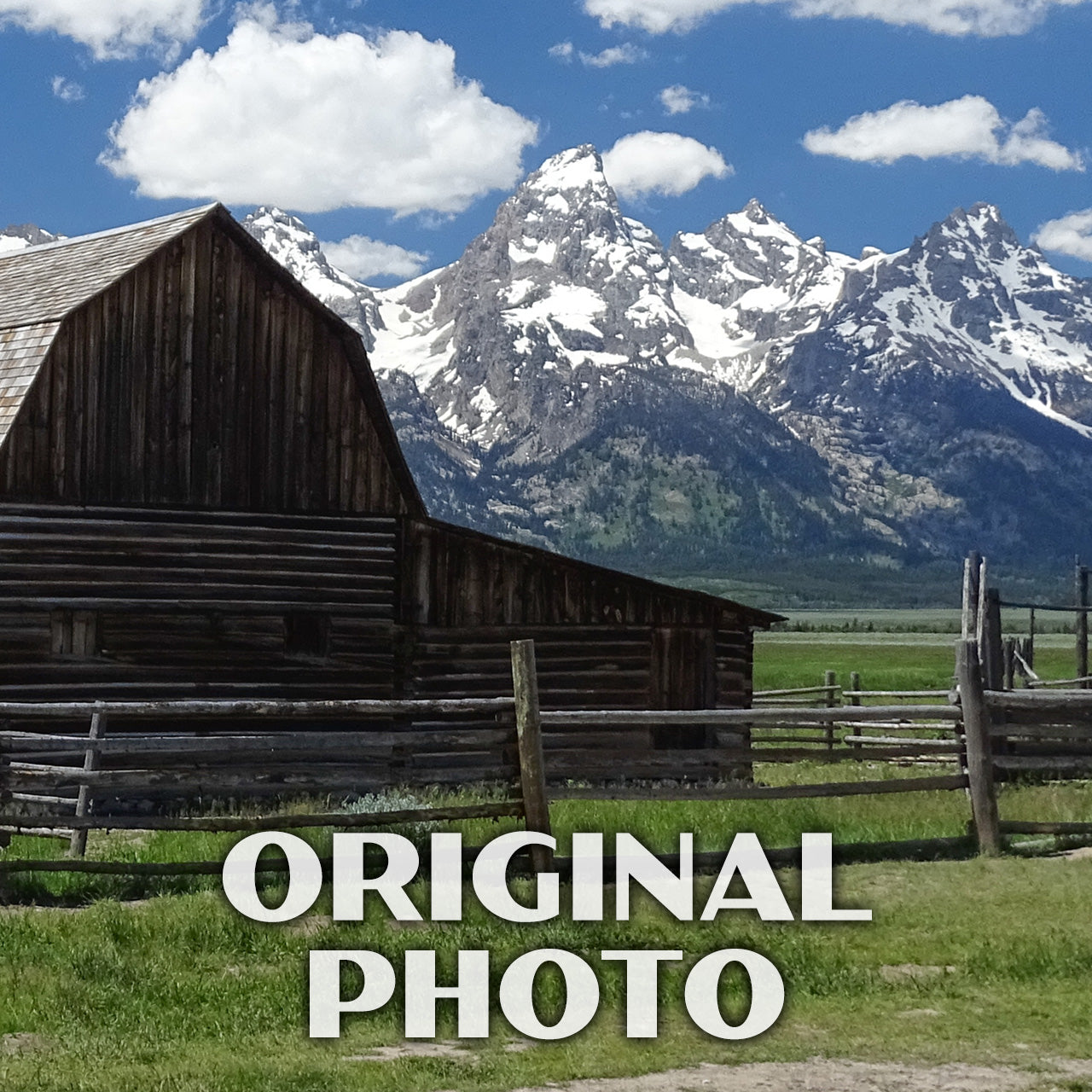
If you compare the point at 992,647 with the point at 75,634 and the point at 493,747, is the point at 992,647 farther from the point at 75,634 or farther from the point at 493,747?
the point at 75,634

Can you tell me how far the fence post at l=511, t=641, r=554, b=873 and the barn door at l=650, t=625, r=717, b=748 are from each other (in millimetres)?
14160

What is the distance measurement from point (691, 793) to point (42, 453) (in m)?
11.9

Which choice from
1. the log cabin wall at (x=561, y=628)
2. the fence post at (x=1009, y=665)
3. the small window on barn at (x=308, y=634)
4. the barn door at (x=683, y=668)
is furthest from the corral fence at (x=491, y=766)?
the fence post at (x=1009, y=665)

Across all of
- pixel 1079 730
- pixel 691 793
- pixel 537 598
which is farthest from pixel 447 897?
pixel 537 598

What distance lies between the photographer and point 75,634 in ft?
75.2

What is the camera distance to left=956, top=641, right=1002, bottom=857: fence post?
14523mm

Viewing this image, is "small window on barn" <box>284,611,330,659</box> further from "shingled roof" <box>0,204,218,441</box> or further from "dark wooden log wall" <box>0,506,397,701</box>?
"shingled roof" <box>0,204,218,441</box>

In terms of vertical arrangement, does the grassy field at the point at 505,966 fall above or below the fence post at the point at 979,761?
below

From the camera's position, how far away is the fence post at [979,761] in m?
14.5

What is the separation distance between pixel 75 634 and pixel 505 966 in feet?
47.1

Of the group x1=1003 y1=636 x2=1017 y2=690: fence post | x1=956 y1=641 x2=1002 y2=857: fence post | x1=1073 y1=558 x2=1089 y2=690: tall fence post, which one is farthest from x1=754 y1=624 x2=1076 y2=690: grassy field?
x1=956 y1=641 x2=1002 y2=857: fence post

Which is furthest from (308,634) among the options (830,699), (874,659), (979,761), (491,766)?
(874,659)

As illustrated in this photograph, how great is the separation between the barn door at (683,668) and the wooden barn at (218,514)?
146 centimetres

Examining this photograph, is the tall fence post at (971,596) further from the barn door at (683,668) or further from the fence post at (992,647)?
the barn door at (683,668)
